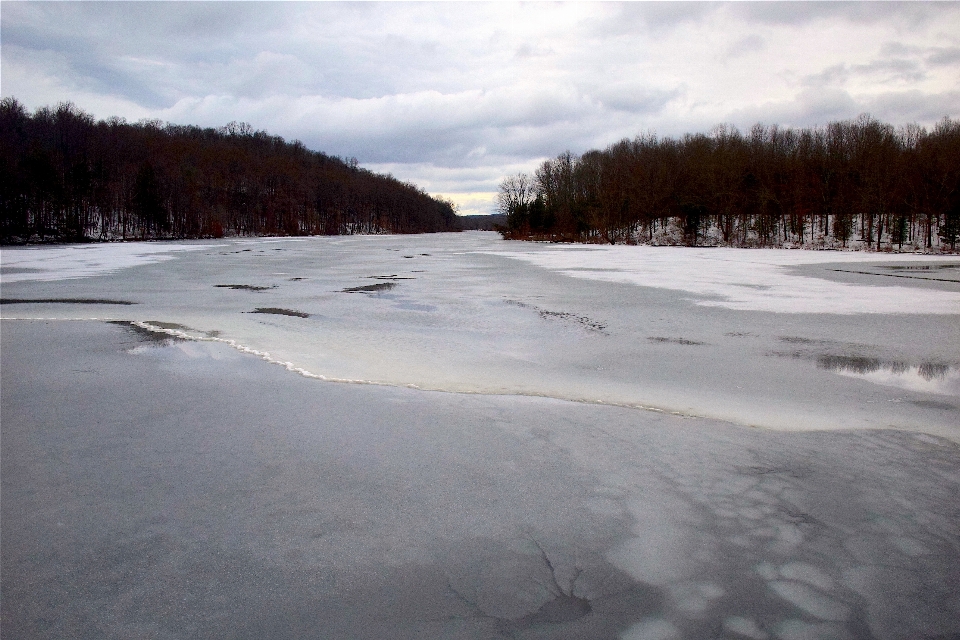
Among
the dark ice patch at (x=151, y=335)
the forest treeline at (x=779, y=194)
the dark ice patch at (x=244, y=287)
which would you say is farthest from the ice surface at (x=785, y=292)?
the forest treeline at (x=779, y=194)

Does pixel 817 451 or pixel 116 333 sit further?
pixel 116 333

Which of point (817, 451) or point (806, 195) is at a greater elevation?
point (806, 195)

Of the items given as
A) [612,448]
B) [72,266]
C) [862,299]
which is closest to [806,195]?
[862,299]

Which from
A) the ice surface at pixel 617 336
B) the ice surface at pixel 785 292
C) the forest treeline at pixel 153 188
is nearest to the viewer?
the ice surface at pixel 617 336

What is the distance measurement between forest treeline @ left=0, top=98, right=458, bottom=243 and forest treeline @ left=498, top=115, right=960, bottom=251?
39.7 meters

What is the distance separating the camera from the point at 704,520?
9.36ft

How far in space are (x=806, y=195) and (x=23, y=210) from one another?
62.5m

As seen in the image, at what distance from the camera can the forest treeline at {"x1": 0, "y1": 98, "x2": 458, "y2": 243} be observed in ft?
170

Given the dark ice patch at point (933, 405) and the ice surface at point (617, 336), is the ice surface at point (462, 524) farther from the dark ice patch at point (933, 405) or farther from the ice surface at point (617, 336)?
the dark ice patch at point (933, 405)

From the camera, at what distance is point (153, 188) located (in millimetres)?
63250

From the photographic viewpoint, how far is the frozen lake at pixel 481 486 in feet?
7.23

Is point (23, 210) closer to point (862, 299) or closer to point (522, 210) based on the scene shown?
point (522, 210)

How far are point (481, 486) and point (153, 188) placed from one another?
70620 millimetres

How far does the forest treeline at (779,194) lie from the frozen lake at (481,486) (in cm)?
3935
